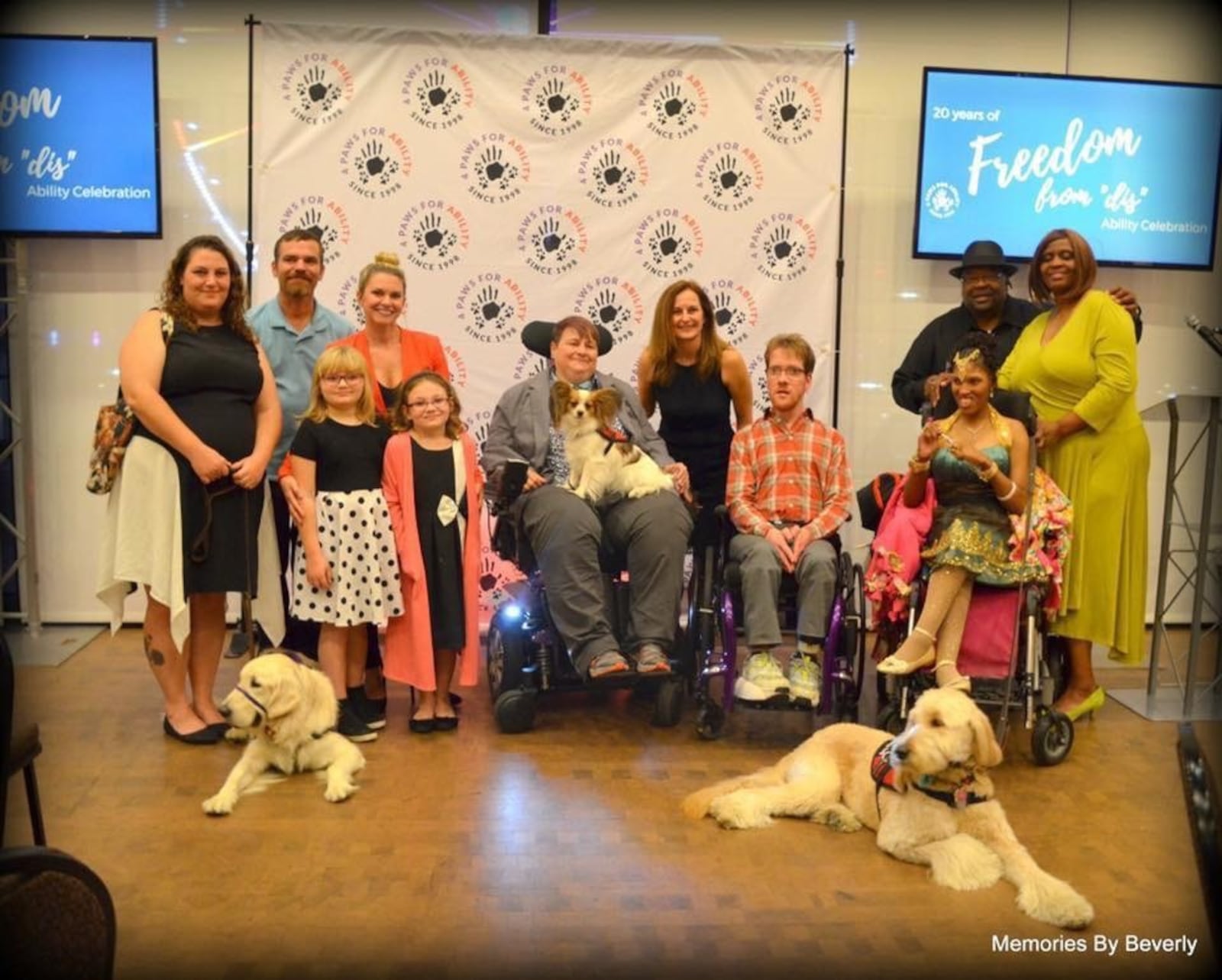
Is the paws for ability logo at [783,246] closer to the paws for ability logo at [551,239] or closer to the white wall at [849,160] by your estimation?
the white wall at [849,160]

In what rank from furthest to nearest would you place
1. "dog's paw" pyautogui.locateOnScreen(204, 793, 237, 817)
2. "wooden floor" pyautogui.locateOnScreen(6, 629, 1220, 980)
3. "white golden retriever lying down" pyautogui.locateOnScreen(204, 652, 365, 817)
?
"white golden retriever lying down" pyautogui.locateOnScreen(204, 652, 365, 817) < "dog's paw" pyautogui.locateOnScreen(204, 793, 237, 817) < "wooden floor" pyautogui.locateOnScreen(6, 629, 1220, 980)

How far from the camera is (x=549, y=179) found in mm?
5242

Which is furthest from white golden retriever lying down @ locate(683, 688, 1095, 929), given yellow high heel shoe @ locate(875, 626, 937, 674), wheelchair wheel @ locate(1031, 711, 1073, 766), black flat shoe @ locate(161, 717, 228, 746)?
black flat shoe @ locate(161, 717, 228, 746)

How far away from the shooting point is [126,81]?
4.85m

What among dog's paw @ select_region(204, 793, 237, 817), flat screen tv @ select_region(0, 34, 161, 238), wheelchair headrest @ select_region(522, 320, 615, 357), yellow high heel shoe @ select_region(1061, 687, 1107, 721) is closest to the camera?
dog's paw @ select_region(204, 793, 237, 817)

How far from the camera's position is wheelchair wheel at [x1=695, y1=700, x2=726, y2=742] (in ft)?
12.7

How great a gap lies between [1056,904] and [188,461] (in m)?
2.81

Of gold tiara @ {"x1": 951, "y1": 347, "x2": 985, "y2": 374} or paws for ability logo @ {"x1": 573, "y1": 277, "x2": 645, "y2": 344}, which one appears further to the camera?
paws for ability logo @ {"x1": 573, "y1": 277, "x2": 645, "y2": 344}

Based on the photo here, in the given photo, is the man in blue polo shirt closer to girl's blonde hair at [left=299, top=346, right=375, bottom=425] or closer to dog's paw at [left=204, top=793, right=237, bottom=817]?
girl's blonde hair at [left=299, top=346, right=375, bottom=425]

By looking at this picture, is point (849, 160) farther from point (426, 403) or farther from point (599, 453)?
point (426, 403)

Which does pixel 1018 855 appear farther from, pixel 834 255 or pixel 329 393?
pixel 834 255

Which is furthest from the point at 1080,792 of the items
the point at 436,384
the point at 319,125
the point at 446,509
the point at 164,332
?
the point at 319,125

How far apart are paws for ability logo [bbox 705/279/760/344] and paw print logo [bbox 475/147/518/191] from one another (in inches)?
41.1

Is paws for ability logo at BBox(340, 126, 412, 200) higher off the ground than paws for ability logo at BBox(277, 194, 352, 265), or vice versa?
paws for ability logo at BBox(340, 126, 412, 200)
